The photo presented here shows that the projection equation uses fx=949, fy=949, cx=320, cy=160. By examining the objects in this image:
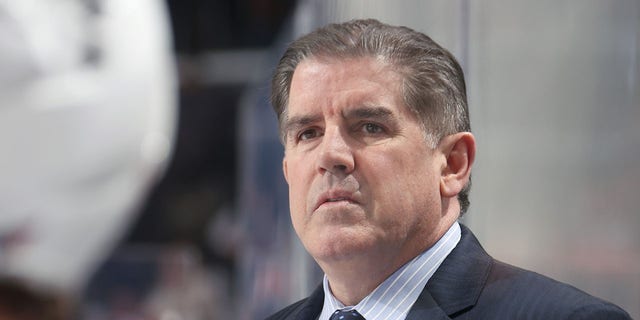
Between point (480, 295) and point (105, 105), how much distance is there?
1645 millimetres

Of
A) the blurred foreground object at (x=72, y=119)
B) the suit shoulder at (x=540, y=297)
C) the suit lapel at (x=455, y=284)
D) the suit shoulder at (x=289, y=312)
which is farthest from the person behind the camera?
the blurred foreground object at (x=72, y=119)

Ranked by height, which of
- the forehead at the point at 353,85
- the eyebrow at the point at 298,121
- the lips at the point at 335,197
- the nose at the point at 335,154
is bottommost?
the lips at the point at 335,197

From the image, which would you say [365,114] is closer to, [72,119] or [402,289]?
[402,289]

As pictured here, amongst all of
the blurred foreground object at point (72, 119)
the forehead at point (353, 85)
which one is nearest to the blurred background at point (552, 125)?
the forehead at point (353, 85)

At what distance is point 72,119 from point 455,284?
1623 mm

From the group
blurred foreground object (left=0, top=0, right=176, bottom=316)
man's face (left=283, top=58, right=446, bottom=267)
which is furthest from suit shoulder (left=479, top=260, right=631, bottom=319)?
blurred foreground object (left=0, top=0, right=176, bottom=316)

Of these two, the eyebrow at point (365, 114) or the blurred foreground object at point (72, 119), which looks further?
the blurred foreground object at point (72, 119)

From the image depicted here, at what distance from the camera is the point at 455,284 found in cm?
127

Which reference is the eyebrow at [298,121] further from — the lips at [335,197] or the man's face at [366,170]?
the lips at [335,197]

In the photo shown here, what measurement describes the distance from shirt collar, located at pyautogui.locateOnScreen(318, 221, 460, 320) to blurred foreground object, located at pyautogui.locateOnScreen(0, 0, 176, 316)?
1217mm

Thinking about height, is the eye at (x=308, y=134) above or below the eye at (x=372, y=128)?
below

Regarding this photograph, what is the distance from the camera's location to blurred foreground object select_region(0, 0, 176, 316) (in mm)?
2457

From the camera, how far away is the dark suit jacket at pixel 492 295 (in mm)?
1151

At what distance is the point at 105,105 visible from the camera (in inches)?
104
